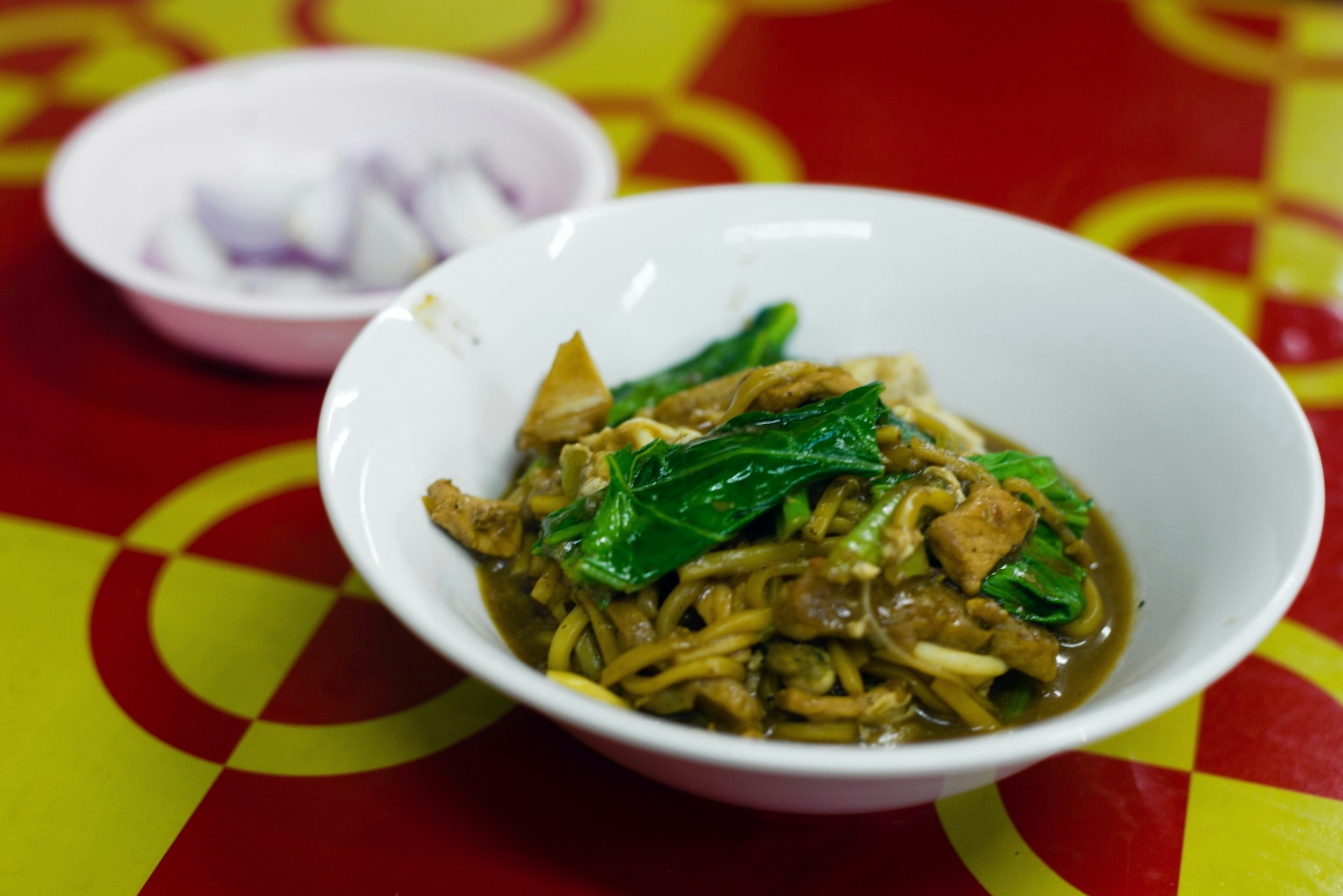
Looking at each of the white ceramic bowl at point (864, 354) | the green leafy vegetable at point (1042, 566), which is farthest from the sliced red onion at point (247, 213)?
the green leafy vegetable at point (1042, 566)

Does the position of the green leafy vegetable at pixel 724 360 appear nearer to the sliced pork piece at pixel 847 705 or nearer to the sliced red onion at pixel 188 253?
the sliced pork piece at pixel 847 705

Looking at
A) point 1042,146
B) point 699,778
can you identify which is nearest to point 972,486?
point 699,778

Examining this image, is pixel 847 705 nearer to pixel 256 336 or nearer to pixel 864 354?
pixel 864 354

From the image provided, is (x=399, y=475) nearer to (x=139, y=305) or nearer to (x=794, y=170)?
(x=139, y=305)

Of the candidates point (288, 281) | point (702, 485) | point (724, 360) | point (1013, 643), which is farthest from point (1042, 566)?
point (288, 281)

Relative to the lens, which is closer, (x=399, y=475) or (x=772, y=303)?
(x=399, y=475)

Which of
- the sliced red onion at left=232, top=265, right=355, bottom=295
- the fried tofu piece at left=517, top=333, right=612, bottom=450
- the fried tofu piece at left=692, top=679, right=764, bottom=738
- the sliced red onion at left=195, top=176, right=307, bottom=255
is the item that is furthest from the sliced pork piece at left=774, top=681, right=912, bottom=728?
the sliced red onion at left=195, top=176, right=307, bottom=255
